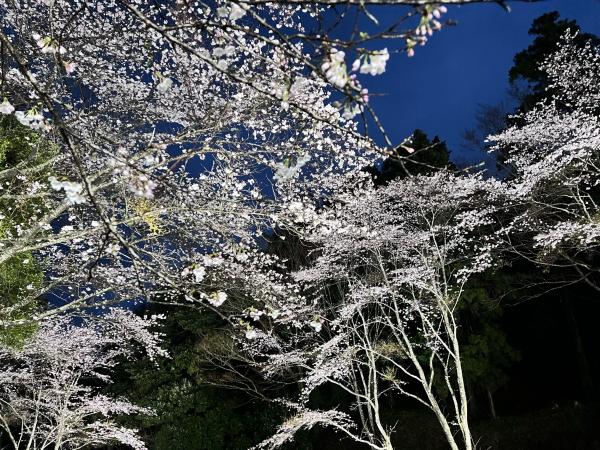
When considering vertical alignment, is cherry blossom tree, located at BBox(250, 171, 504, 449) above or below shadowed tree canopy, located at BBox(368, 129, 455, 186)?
below

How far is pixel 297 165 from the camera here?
1795 mm

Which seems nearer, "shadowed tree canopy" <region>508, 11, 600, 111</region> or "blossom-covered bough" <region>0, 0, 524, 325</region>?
"blossom-covered bough" <region>0, 0, 524, 325</region>

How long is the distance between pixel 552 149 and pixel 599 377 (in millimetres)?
7623

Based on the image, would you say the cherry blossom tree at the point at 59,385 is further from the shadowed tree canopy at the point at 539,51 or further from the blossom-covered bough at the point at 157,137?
the shadowed tree canopy at the point at 539,51

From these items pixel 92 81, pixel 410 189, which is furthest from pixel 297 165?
pixel 410 189

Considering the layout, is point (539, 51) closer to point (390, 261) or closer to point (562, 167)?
point (562, 167)

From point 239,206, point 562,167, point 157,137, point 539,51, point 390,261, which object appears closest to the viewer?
point 239,206

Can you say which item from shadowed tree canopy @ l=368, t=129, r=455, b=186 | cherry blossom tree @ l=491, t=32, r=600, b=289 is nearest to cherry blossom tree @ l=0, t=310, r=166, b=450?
cherry blossom tree @ l=491, t=32, r=600, b=289

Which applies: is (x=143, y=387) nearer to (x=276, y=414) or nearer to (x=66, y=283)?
(x=276, y=414)

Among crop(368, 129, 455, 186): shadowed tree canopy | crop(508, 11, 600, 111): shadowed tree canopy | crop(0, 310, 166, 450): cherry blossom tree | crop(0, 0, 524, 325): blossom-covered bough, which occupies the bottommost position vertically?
crop(0, 310, 166, 450): cherry blossom tree

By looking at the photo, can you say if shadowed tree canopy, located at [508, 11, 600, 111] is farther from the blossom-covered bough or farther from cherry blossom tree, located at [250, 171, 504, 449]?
the blossom-covered bough

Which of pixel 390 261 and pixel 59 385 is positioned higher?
pixel 390 261

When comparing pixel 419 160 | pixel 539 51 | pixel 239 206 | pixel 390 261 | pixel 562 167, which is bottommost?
pixel 239 206

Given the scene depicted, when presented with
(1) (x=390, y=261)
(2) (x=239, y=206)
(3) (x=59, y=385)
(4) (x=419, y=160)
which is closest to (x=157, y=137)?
(2) (x=239, y=206)
